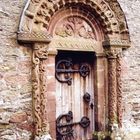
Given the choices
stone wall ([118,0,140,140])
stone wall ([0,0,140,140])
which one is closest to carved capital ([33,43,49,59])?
stone wall ([0,0,140,140])

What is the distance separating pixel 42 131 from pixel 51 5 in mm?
1862

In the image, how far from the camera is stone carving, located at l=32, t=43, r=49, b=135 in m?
4.21

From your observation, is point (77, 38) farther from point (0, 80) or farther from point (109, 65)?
point (0, 80)

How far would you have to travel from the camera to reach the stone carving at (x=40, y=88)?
421 centimetres

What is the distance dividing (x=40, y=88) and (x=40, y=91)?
0.04 metres

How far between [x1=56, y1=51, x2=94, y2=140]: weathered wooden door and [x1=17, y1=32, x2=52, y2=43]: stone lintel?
24.6 inches

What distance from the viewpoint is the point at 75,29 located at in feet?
16.1

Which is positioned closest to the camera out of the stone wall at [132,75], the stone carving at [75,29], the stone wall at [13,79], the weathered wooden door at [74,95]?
the stone wall at [13,79]

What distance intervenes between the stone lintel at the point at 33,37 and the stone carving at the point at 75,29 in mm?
422

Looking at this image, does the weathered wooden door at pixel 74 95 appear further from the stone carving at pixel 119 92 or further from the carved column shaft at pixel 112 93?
the stone carving at pixel 119 92

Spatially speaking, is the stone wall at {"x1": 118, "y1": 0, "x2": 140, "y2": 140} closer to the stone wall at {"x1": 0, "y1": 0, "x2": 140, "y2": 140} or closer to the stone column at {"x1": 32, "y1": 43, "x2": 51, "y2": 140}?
the stone column at {"x1": 32, "y1": 43, "x2": 51, "y2": 140}

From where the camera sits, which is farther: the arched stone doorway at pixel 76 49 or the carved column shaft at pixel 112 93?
the carved column shaft at pixel 112 93

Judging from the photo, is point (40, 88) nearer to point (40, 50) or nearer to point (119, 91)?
point (40, 50)

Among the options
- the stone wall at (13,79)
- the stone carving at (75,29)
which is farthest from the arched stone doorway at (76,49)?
the stone wall at (13,79)
